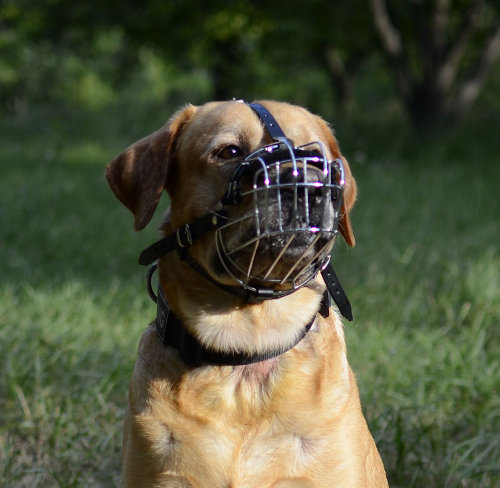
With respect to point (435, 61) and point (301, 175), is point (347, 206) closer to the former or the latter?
point (301, 175)

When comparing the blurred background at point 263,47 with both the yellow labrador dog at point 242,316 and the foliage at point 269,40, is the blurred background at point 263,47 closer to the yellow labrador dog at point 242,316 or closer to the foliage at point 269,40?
the foliage at point 269,40

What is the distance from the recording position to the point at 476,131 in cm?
1316

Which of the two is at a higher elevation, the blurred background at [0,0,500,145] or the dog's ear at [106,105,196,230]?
the dog's ear at [106,105,196,230]

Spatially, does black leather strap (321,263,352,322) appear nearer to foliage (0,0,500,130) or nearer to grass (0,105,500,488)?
grass (0,105,500,488)

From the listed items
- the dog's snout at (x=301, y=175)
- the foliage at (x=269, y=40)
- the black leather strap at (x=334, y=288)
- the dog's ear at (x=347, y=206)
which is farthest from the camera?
the foliage at (x=269, y=40)

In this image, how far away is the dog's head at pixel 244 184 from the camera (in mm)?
2273

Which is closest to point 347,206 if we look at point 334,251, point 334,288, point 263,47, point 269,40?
point 334,288

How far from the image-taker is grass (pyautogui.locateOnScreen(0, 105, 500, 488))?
11.6 ft

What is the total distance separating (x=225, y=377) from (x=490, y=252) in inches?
159

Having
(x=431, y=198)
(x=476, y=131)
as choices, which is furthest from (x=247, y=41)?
(x=431, y=198)

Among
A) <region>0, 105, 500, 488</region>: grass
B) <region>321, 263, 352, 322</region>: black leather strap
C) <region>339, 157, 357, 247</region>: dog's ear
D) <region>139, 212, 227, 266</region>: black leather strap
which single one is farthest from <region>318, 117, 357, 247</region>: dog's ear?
<region>0, 105, 500, 488</region>: grass

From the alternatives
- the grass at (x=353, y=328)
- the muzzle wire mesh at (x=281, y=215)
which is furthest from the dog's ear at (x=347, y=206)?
the grass at (x=353, y=328)

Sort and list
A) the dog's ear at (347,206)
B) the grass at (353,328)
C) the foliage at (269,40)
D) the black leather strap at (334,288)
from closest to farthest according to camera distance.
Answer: the black leather strap at (334,288), the dog's ear at (347,206), the grass at (353,328), the foliage at (269,40)

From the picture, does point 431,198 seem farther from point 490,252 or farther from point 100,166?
point 100,166
